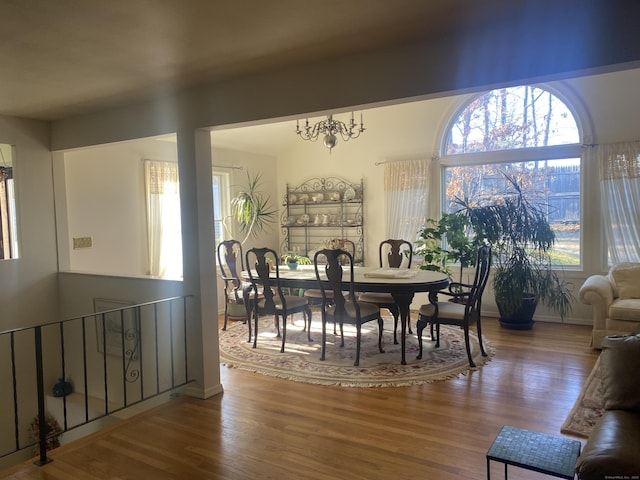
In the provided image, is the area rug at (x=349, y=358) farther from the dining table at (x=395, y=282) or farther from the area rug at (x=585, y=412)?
the area rug at (x=585, y=412)

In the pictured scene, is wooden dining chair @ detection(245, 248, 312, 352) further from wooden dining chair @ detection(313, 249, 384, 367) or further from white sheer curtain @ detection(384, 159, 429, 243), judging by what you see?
white sheer curtain @ detection(384, 159, 429, 243)

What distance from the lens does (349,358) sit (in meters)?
4.41

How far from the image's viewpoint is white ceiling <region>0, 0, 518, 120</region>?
7.14 feet

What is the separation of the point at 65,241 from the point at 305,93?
3.26 metres

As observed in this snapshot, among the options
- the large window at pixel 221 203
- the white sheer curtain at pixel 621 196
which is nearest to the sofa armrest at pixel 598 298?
the white sheer curtain at pixel 621 196

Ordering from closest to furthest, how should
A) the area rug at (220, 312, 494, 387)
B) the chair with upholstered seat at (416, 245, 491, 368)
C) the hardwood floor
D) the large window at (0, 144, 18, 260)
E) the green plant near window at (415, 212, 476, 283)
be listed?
the hardwood floor < the area rug at (220, 312, 494, 387) < the chair with upholstered seat at (416, 245, 491, 368) < the large window at (0, 144, 18, 260) < the green plant near window at (415, 212, 476, 283)

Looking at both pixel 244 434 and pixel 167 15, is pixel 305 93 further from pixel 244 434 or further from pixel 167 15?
pixel 244 434

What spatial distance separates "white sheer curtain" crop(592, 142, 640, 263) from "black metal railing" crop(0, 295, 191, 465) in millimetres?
4798

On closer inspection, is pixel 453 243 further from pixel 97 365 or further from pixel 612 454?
pixel 97 365

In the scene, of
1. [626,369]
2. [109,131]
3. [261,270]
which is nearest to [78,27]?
[109,131]

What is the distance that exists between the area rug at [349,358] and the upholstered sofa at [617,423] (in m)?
1.84

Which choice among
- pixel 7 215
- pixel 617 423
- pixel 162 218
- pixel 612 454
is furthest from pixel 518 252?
pixel 7 215

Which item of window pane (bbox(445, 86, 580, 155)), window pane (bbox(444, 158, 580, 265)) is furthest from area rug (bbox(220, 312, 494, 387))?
window pane (bbox(445, 86, 580, 155))

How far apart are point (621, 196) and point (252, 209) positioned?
4669 mm
